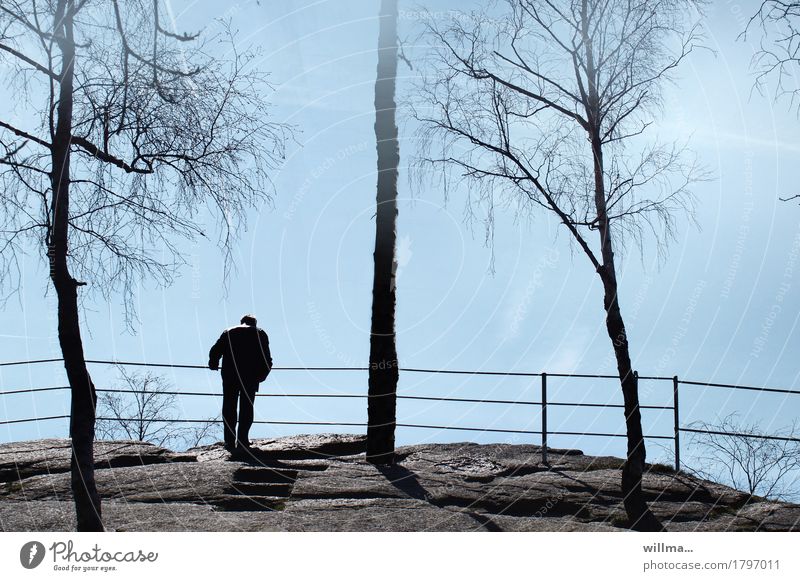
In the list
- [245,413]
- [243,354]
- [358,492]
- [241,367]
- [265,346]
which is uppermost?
[265,346]

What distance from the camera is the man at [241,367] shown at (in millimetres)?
10672

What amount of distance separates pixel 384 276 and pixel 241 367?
90.1 inches

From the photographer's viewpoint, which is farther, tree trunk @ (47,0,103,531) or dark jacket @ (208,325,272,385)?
dark jacket @ (208,325,272,385)

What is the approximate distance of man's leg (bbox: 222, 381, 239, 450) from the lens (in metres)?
10.8

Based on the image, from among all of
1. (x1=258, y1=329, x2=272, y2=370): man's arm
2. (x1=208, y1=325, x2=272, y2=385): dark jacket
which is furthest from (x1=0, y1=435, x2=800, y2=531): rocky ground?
(x1=258, y1=329, x2=272, y2=370): man's arm

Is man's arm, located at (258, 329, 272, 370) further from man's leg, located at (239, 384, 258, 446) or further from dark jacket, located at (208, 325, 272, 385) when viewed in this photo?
man's leg, located at (239, 384, 258, 446)

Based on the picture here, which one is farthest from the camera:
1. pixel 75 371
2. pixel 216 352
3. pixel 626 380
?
pixel 216 352

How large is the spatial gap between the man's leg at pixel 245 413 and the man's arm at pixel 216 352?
53cm

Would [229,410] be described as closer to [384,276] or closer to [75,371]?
[384,276]

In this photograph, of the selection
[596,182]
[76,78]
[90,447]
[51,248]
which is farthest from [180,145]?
[596,182]

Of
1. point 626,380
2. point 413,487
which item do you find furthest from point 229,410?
point 626,380

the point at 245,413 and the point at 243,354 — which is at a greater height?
the point at 243,354

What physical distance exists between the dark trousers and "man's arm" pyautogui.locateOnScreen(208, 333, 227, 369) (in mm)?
274

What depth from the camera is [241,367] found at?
10.6 m
